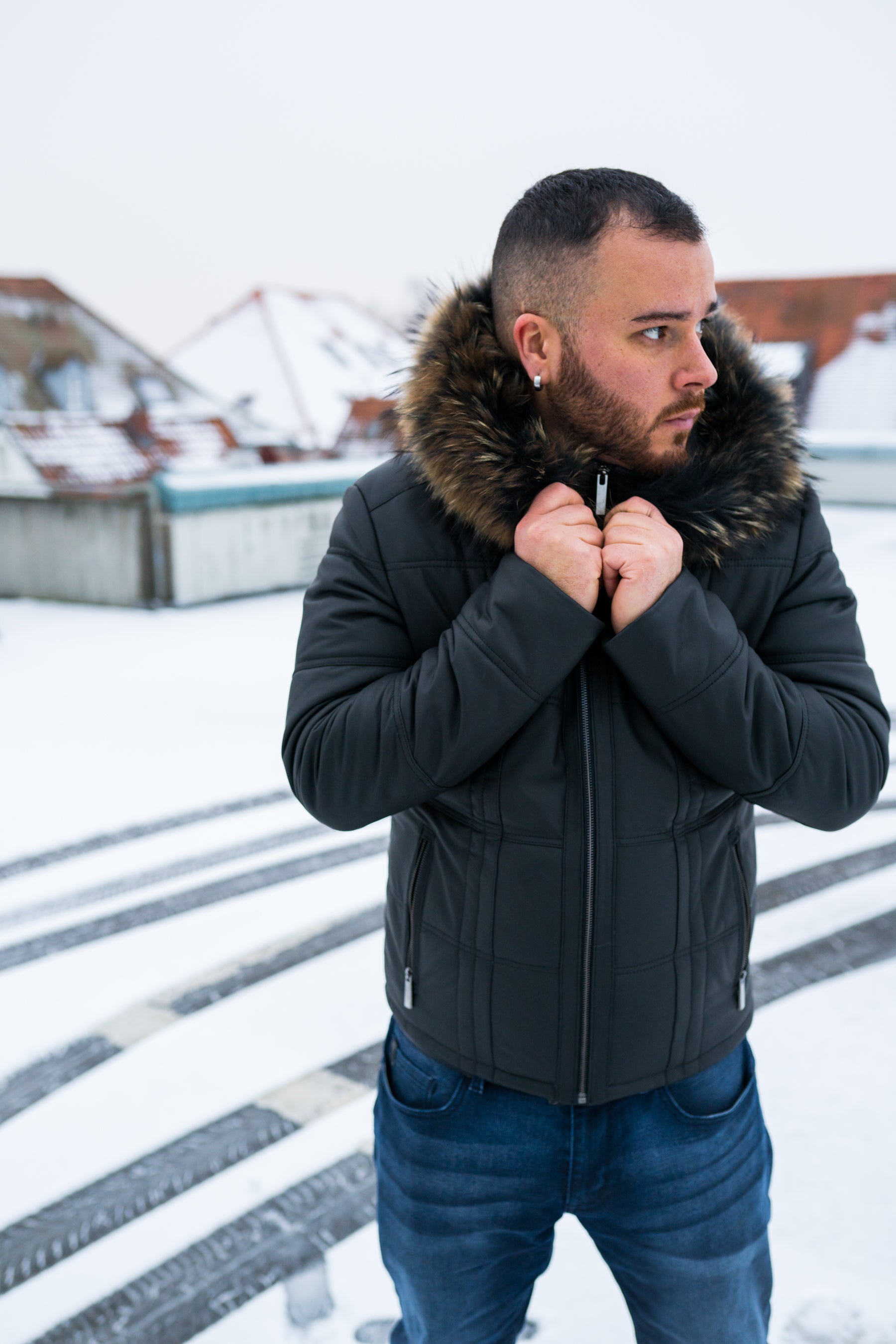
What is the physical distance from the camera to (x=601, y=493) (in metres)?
1.50

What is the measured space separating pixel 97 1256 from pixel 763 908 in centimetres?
268

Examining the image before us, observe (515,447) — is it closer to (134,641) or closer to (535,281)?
(535,281)

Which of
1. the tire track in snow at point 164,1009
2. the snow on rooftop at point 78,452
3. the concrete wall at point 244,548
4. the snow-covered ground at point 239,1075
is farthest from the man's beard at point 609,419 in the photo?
the snow on rooftop at point 78,452

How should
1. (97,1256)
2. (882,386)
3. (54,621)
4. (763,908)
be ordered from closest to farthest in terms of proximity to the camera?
(97,1256)
(763,908)
(54,621)
(882,386)

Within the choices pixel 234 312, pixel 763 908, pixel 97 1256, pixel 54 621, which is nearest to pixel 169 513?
pixel 54 621

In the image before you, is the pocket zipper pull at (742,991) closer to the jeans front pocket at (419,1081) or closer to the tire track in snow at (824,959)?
the jeans front pocket at (419,1081)

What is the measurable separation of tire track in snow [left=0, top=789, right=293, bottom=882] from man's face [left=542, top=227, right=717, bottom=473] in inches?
155

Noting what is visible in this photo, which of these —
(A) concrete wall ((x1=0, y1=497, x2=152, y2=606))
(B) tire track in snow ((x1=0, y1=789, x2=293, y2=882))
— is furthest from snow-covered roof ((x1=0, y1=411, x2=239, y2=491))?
(B) tire track in snow ((x1=0, y1=789, x2=293, y2=882))

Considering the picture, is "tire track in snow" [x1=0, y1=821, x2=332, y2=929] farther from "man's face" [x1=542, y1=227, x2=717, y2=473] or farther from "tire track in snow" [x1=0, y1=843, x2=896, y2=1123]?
"man's face" [x1=542, y1=227, x2=717, y2=473]

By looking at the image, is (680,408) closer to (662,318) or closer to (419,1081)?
(662,318)

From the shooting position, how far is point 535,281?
1531mm

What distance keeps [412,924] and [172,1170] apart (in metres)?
1.66

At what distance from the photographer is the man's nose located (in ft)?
4.89

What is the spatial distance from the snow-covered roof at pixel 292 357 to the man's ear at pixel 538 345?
25.6 metres
